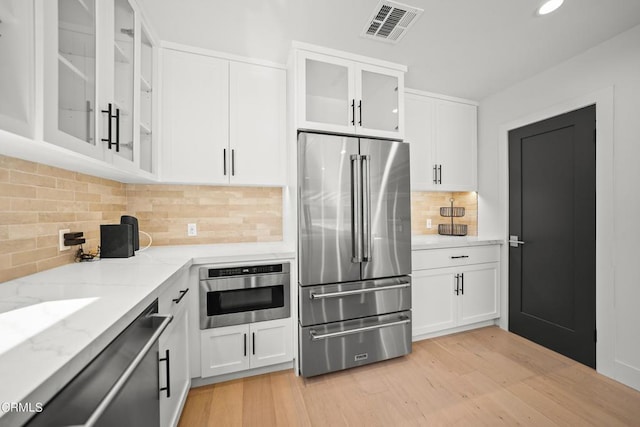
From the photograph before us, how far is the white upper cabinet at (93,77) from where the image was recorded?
0.93 metres

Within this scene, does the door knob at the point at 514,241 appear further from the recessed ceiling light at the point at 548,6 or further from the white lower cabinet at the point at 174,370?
the white lower cabinet at the point at 174,370

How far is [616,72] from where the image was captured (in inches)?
76.1

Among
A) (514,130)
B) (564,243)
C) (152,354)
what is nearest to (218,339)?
(152,354)

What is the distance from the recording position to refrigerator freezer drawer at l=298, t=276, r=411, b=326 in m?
1.91

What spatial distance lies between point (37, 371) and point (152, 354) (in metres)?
0.65

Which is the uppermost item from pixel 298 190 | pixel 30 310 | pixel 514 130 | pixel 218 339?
pixel 514 130

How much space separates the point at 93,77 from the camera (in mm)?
1166

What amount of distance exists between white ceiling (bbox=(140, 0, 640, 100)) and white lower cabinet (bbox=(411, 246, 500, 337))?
1.72 meters

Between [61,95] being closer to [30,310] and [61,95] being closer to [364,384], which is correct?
[30,310]

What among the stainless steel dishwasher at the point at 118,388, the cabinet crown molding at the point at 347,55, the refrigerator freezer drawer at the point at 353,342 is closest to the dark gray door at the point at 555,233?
the refrigerator freezer drawer at the point at 353,342

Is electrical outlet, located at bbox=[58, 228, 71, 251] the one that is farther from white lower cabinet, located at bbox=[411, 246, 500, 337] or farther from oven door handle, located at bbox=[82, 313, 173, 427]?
white lower cabinet, located at bbox=[411, 246, 500, 337]

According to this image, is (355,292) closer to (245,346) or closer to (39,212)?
(245,346)

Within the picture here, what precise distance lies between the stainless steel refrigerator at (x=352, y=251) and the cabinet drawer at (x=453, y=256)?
31 centimetres

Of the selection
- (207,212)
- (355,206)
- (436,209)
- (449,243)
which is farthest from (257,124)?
(436,209)
